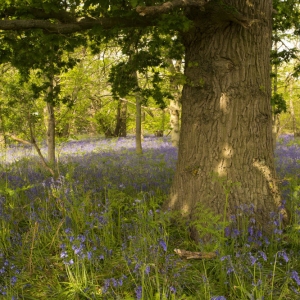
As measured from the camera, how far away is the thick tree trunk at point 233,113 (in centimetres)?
473

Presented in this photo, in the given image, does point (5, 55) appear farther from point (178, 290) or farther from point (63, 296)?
point (178, 290)

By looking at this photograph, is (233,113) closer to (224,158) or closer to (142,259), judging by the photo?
(224,158)

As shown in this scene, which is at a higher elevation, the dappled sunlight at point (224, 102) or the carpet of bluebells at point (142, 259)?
the dappled sunlight at point (224, 102)

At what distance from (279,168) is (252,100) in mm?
4709

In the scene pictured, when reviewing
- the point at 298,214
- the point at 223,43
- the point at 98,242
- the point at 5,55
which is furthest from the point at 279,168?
the point at 5,55

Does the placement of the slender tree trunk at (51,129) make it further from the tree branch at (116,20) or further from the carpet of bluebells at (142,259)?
the tree branch at (116,20)

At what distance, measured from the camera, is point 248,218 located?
14.9 ft

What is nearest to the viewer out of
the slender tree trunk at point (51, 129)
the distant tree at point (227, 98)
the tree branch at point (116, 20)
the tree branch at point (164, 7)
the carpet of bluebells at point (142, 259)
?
the carpet of bluebells at point (142, 259)

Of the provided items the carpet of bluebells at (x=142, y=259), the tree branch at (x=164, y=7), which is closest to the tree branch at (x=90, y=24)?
the tree branch at (x=164, y=7)

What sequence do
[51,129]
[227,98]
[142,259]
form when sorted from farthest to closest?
[51,129] → [227,98] → [142,259]

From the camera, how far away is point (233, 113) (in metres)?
4.76

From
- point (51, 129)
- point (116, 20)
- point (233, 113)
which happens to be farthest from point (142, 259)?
point (51, 129)

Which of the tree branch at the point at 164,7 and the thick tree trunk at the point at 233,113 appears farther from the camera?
the thick tree trunk at the point at 233,113

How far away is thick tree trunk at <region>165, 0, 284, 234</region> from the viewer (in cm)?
473
